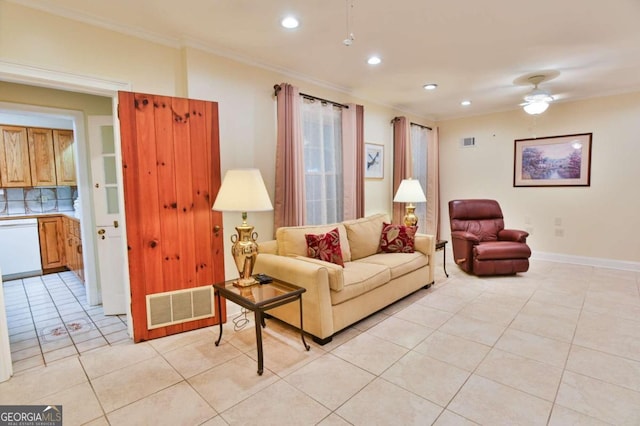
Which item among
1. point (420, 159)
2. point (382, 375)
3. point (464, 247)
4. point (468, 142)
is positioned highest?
point (468, 142)

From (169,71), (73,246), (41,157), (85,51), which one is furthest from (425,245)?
(41,157)

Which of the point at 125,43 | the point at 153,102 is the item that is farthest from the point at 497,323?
the point at 125,43

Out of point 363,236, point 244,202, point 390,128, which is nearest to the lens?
point 244,202

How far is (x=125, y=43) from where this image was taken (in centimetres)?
264

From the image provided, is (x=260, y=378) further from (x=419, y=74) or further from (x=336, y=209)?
(x=419, y=74)

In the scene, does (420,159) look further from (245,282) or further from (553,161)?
(245,282)

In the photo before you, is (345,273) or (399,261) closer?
(345,273)

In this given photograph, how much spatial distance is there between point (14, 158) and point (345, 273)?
17.1ft

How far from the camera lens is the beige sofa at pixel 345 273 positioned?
2602 millimetres

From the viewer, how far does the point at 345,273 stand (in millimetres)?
3002

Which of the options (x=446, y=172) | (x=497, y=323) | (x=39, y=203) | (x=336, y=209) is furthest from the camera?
(x=446, y=172)

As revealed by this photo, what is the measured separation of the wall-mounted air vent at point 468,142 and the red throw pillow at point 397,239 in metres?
2.97

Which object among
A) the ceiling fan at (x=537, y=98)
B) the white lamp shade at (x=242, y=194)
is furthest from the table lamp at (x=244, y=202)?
the ceiling fan at (x=537, y=98)

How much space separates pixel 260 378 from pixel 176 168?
1.83m
